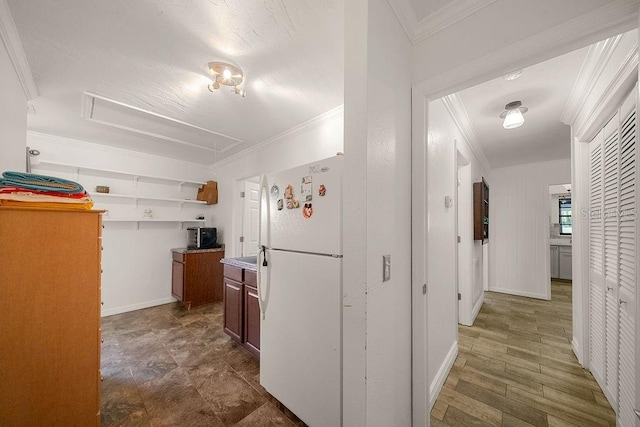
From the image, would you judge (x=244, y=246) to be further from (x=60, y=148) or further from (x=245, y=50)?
(x=245, y=50)

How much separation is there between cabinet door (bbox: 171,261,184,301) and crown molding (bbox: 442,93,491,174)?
12.9ft

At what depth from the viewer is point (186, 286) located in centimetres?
355

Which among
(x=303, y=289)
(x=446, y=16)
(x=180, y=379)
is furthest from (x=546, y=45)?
(x=180, y=379)

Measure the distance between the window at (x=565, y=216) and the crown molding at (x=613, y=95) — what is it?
509cm

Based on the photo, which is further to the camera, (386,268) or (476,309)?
(476,309)

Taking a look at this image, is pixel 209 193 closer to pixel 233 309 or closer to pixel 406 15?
pixel 233 309

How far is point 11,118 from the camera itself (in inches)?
62.9

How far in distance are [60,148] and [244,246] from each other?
2.67 meters

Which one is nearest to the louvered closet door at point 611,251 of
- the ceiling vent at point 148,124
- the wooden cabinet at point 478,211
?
the wooden cabinet at point 478,211

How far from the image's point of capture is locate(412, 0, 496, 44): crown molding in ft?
3.98

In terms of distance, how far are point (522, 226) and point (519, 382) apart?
3390 millimetres

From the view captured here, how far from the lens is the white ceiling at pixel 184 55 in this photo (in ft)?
4.33

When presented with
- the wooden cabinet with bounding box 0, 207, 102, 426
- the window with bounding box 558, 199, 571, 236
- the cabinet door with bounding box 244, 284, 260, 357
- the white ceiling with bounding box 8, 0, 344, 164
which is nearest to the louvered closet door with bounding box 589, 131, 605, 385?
the white ceiling with bounding box 8, 0, 344, 164

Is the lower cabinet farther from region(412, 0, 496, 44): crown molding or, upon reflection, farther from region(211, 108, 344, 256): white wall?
region(412, 0, 496, 44): crown molding
